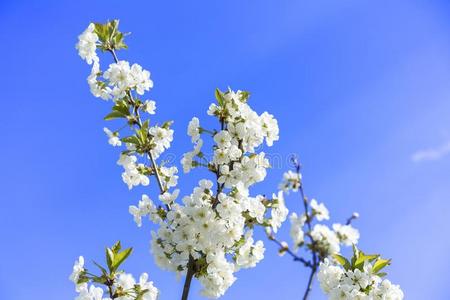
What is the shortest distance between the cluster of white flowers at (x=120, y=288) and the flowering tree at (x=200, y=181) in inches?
0.4

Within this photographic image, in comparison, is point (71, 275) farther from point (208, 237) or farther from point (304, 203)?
point (304, 203)

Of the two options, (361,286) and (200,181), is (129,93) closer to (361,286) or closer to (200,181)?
(200,181)

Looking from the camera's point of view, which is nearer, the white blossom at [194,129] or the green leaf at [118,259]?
the green leaf at [118,259]

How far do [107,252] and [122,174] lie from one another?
29.9 inches

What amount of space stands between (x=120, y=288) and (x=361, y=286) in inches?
68.6

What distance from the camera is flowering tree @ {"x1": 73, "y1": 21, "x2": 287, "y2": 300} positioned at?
122 inches

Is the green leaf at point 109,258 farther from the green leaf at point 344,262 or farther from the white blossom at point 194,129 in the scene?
the green leaf at point 344,262

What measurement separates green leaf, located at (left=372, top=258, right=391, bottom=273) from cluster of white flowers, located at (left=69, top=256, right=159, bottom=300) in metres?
1.66

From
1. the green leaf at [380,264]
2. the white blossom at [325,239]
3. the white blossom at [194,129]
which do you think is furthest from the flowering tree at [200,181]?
the white blossom at [325,239]

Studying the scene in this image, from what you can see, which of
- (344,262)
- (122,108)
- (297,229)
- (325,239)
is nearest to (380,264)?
(344,262)

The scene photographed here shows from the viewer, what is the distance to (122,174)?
3697mm

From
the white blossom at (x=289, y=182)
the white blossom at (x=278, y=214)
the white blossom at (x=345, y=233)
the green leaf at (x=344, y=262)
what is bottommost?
the green leaf at (x=344, y=262)

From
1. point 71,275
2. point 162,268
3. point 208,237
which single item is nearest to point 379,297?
point 208,237

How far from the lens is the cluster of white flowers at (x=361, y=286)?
312 centimetres
